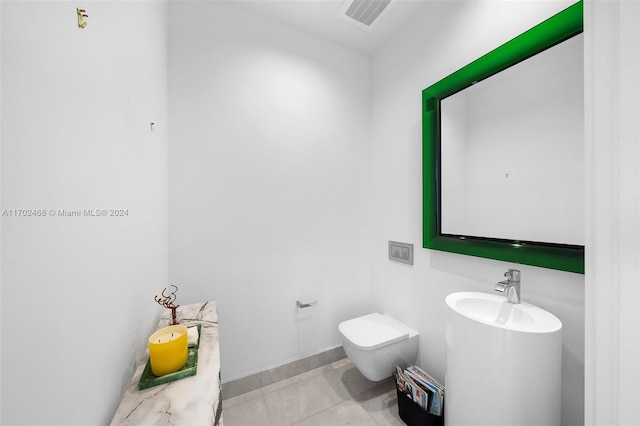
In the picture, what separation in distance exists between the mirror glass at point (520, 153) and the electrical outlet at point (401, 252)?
29 cm

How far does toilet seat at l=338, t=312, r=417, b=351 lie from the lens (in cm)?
139

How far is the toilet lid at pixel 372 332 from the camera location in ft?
4.57

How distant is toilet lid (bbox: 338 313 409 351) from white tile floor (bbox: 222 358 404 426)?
1.28ft

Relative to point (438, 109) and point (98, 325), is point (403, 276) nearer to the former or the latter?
point (438, 109)

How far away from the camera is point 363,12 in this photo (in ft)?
5.09

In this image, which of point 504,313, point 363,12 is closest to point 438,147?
point 504,313

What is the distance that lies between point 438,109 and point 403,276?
109 centimetres

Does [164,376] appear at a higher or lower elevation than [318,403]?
higher

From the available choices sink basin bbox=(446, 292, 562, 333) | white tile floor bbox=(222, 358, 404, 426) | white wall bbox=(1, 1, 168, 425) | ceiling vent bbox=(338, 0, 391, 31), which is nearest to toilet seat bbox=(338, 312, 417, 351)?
white tile floor bbox=(222, 358, 404, 426)

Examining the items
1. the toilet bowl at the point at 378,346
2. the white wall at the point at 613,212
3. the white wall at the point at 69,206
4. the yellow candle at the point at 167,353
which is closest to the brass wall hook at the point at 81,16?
the white wall at the point at 69,206

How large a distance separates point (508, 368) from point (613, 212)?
59cm

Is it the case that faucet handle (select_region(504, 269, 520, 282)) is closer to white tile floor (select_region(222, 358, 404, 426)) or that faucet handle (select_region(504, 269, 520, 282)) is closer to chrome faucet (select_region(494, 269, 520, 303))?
chrome faucet (select_region(494, 269, 520, 303))

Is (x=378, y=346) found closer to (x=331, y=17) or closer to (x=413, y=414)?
(x=413, y=414)

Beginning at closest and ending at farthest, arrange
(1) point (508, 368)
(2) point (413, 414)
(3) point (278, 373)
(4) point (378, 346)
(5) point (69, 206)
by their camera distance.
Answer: (5) point (69, 206)
(1) point (508, 368)
(2) point (413, 414)
(4) point (378, 346)
(3) point (278, 373)
